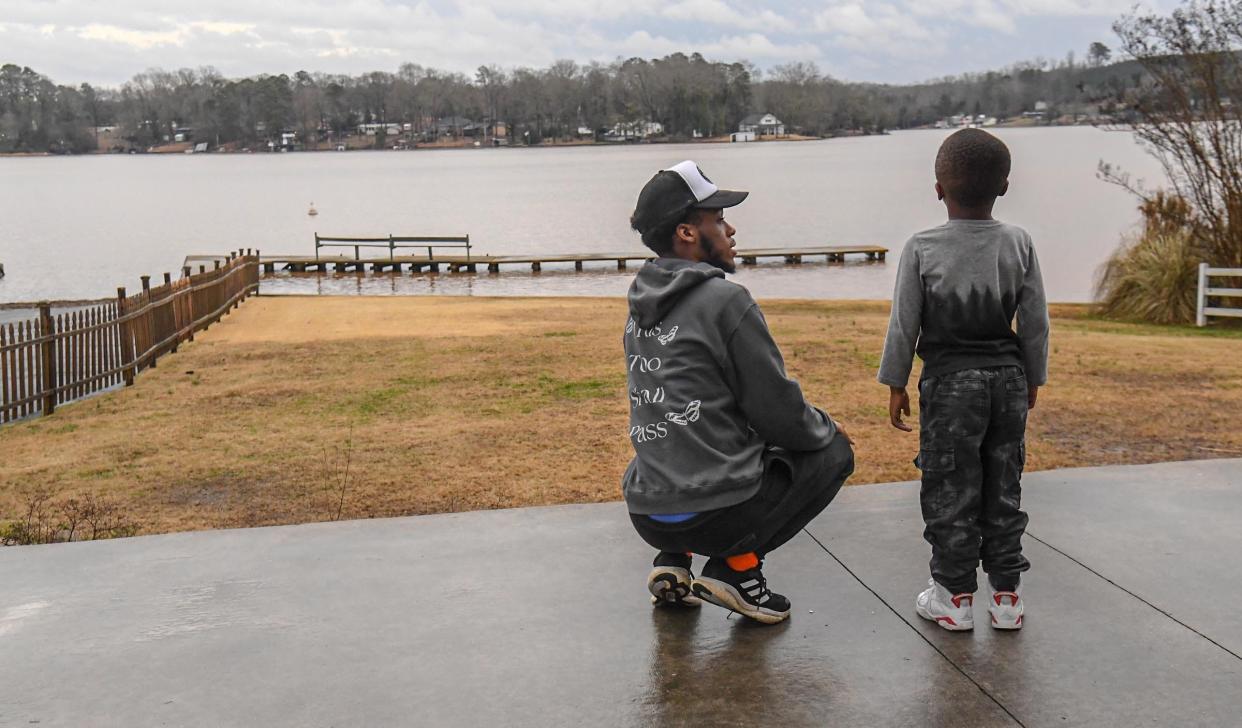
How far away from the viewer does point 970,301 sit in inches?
154

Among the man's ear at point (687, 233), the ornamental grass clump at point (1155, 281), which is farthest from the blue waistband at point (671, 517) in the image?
the ornamental grass clump at point (1155, 281)

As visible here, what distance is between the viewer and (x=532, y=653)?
403 cm

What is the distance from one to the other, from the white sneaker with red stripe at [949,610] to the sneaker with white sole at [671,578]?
2.72 feet

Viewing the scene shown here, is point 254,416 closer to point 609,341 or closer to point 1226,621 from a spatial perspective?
point 609,341

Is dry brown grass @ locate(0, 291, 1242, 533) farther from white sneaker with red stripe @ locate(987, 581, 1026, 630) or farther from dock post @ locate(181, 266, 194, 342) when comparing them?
white sneaker with red stripe @ locate(987, 581, 1026, 630)

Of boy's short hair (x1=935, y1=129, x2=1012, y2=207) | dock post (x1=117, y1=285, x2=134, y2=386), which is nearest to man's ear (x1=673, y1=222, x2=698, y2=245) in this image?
boy's short hair (x1=935, y1=129, x2=1012, y2=207)

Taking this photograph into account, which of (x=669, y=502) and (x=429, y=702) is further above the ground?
(x=669, y=502)

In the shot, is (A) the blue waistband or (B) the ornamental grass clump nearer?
(A) the blue waistband

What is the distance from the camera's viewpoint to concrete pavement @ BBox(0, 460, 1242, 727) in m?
3.61

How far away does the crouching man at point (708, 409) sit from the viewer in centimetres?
386

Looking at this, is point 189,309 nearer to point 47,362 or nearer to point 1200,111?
point 47,362

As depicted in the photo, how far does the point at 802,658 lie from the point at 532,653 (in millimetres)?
883

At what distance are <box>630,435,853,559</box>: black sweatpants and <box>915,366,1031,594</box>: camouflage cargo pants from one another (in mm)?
303

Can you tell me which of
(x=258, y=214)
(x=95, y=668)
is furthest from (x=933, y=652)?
(x=258, y=214)
